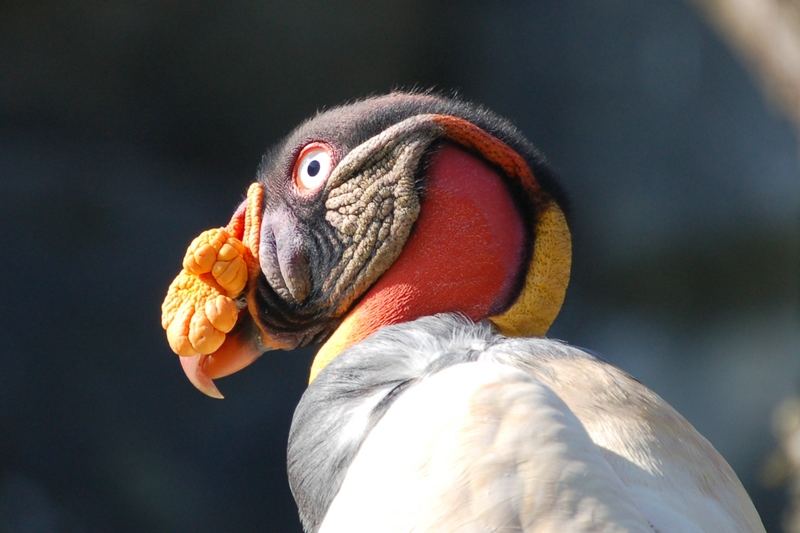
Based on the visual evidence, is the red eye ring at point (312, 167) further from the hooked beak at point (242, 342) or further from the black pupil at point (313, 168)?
the hooked beak at point (242, 342)

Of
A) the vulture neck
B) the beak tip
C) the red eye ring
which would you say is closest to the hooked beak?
the beak tip

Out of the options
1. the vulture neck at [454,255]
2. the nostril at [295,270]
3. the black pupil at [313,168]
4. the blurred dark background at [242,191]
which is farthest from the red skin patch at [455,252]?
the blurred dark background at [242,191]

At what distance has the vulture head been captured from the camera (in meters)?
2.35

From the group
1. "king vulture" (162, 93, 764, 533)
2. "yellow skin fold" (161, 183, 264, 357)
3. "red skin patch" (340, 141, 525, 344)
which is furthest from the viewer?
"yellow skin fold" (161, 183, 264, 357)

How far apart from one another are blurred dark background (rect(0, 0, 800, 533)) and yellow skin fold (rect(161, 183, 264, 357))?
389 cm

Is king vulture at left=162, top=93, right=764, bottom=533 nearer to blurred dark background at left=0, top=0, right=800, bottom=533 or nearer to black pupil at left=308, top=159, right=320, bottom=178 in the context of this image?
black pupil at left=308, top=159, right=320, bottom=178

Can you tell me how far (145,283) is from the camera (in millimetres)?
6383

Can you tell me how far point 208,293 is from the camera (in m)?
2.50

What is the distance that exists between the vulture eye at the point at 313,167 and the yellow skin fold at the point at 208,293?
6.7 inches

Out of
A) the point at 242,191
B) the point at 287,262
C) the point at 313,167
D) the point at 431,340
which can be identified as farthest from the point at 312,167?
the point at 242,191

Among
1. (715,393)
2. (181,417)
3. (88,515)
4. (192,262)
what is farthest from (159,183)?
(192,262)

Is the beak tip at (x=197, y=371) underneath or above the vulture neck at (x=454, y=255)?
underneath

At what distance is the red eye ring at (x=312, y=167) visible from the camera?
2514mm

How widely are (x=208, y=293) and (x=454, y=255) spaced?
0.52 metres
